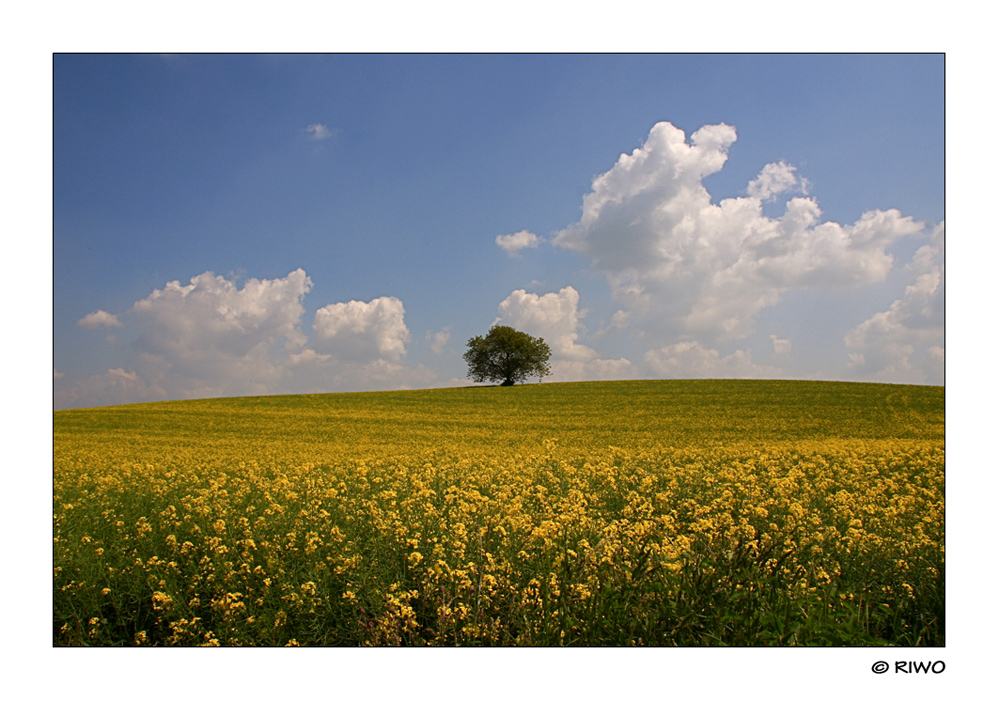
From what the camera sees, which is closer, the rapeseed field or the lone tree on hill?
the rapeseed field

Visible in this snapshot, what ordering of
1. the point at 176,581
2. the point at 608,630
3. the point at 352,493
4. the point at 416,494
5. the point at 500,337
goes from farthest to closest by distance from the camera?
the point at 500,337 → the point at 352,493 → the point at 416,494 → the point at 176,581 → the point at 608,630

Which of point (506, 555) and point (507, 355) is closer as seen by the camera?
point (506, 555)

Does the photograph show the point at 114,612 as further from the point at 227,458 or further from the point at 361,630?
the point at 227,458

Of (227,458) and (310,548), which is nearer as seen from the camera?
(310,548)

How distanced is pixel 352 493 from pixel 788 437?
12.8 metres

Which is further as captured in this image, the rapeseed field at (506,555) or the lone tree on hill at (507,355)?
the lone tree on hill at (507,355)

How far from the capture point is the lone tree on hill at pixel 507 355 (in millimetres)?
26422

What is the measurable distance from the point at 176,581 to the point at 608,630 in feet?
10.0

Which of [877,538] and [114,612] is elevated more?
[877,538]

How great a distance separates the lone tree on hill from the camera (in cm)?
2642

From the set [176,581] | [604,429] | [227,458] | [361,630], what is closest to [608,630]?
[361,630]

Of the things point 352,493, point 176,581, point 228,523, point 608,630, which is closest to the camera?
point 608,630

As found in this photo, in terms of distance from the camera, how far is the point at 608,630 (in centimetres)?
271

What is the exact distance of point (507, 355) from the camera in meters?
26.7
